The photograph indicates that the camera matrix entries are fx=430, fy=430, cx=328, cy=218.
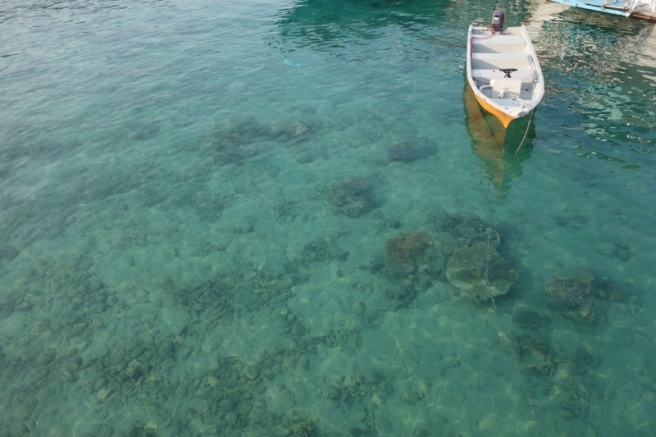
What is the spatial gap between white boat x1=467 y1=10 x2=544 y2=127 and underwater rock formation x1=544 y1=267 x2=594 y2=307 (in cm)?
774

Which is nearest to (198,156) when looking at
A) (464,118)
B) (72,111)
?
(72,111)

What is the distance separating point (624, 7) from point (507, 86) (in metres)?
22.8

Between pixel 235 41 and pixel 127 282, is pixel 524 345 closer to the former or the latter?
pixel 127 282

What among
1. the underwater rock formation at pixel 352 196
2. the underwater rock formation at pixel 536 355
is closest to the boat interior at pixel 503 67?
the underwater rock formation at pixel 352 196

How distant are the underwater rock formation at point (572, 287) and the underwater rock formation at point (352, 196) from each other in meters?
7.71

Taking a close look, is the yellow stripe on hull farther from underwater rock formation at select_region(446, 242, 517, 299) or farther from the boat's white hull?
underwater rock formation at select_region(446, 242, 517, 299)

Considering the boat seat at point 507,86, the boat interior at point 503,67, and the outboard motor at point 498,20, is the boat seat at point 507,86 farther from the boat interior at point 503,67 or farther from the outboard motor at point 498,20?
the outboard motor at point 498,20

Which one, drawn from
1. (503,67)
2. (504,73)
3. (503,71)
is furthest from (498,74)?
(503,67)

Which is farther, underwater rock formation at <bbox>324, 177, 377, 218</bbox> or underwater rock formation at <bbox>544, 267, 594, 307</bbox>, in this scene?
underwater rock formation at <bbox>324, 177, 377, 218</bbox>

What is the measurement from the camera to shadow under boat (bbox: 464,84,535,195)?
20.3 m

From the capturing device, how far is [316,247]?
57.4 feet

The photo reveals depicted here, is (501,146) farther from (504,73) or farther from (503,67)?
(503,67)

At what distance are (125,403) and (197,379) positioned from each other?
2.12 m

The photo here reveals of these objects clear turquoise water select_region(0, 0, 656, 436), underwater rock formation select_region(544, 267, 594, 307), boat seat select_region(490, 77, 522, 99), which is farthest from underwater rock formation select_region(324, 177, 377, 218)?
boat seat select_region(490, 77, 522, 99)
